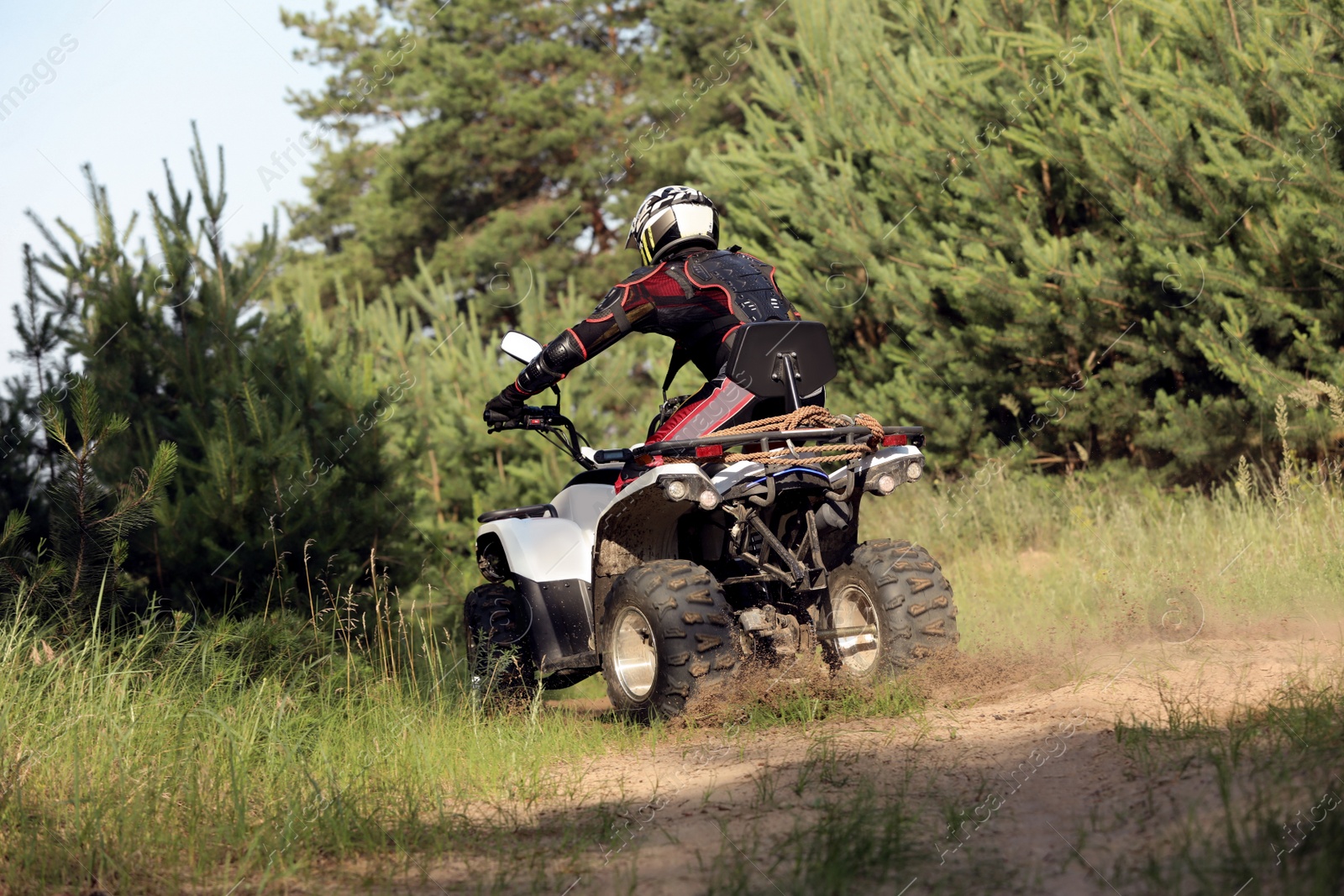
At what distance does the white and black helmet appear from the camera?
552 cm

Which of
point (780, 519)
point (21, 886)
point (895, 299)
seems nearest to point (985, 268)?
point (895, 299)

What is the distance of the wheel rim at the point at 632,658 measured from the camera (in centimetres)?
523

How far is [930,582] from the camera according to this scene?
515 centimetres

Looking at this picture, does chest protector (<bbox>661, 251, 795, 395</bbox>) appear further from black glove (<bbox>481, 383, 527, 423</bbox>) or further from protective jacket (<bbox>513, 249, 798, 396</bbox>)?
black glove (<bbox>481, 383, 527, 423</bbox>)

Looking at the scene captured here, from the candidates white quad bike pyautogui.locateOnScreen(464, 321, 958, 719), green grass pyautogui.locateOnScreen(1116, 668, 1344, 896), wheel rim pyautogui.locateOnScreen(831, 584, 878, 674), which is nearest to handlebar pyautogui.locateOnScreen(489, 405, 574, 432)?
white quad bike pyautogui.locateOnScreen(464, 321, 958, 719)

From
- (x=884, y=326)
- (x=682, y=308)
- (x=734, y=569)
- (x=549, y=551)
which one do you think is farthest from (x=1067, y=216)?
(x=549, y=551)

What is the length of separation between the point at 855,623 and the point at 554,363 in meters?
1.79

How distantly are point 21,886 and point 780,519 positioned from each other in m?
3.17

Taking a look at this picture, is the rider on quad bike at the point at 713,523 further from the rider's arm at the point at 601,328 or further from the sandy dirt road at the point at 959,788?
the sandy dirt road at the point at 959,788

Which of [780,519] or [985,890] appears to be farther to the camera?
[780,519]

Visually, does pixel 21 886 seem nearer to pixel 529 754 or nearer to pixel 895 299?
pixel 529 754

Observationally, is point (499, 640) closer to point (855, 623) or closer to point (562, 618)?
point (562, 618)

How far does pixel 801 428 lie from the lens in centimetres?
491

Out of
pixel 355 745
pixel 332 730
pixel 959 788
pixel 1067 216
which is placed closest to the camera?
pixel 959 788
